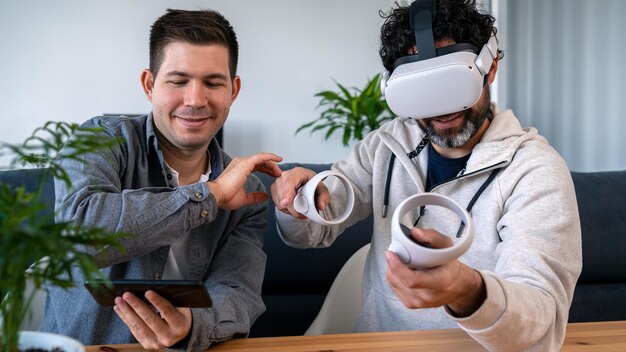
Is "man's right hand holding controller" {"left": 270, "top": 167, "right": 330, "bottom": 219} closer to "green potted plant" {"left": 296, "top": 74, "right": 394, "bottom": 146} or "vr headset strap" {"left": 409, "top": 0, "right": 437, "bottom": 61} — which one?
"vr headset strap" {"left": 409, "top": 0, "right": 437, "bottom": 61}

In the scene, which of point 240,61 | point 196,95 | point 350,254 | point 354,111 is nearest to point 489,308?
point 196,95

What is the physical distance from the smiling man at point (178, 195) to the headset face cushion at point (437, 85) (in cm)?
34

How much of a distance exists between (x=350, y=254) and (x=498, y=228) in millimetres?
1045

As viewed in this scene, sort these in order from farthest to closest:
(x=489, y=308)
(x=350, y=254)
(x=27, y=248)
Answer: (x=350, y=254), (x=489, y=308), (x=27, y=248)

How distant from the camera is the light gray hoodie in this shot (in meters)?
1.18

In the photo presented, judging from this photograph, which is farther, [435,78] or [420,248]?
[435,78]

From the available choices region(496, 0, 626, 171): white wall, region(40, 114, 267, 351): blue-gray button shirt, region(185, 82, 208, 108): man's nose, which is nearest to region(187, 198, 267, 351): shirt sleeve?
region(40, 114, 267, 351): blue-gray button shirt

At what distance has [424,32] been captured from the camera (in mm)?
1564

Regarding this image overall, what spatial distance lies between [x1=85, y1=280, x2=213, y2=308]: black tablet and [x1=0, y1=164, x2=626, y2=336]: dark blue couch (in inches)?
50.0

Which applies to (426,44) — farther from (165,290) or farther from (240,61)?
(240,61)

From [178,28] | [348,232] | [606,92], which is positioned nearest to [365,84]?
[606,92]

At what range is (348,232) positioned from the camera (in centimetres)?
255

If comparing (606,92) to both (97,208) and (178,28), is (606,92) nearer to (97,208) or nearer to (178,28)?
(178,28)

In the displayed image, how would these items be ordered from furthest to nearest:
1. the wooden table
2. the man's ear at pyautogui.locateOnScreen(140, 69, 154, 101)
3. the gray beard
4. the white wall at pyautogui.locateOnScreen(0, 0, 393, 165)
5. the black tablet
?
the white wall at pyautogui.locateOnScreen(0, 0, 393, 165) → the man's ear at pyautogui.locateOnScreen(140, 69, 154, 101) → the gray beard → the wooden table → the black tablet
